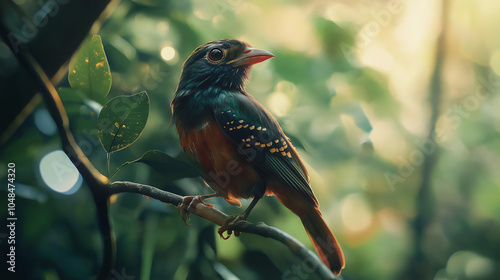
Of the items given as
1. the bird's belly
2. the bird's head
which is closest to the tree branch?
the bird's belly

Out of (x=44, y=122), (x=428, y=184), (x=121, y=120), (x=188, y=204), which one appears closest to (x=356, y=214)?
(x=428, y=184)

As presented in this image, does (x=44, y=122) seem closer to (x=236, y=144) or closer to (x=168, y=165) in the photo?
(x=168, y=165)

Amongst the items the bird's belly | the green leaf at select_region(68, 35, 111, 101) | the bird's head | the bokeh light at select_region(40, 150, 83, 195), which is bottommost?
the bokeh light at select_region(40, 150, 83, 195)

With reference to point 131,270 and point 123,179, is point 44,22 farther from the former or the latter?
Result: point 131,270

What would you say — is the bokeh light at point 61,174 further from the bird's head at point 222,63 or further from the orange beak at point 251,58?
the orange beak at point 251,58

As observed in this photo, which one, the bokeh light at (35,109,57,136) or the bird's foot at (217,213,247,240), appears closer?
the bird's foot at (217,213,247,240)

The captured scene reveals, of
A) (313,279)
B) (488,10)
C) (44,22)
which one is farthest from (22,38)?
(488,10)

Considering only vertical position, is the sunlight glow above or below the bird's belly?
below

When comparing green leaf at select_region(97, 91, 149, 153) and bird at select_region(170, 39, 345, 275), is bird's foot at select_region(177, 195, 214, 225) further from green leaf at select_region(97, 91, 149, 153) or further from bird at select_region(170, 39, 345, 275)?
green leaf at select_region(97, 91, 149, 153)
